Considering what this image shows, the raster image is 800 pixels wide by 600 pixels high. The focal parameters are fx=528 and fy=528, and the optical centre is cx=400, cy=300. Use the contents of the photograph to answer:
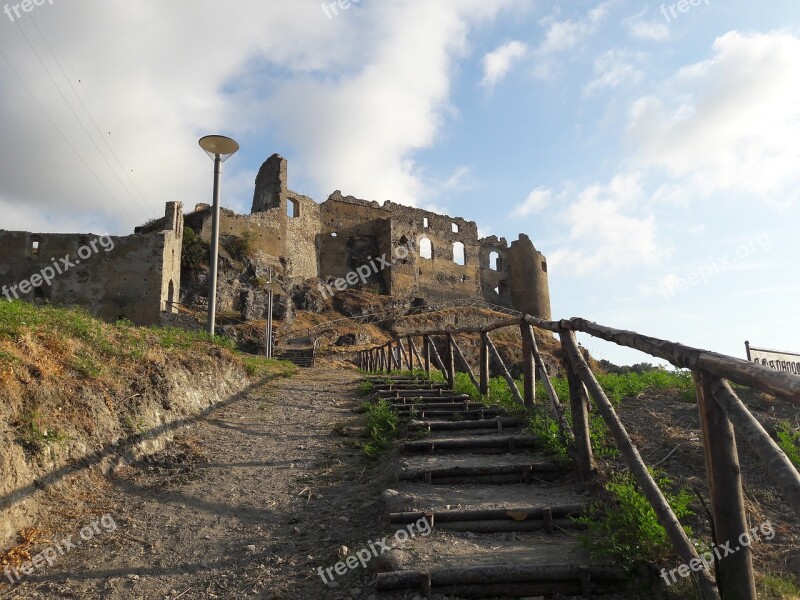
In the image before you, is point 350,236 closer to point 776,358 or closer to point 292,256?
point 292,256

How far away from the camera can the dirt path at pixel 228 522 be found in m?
3.19

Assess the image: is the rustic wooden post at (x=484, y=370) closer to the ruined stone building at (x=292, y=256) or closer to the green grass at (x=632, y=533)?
the green grass at (x=632, y=533)

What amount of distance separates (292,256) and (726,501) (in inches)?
1467

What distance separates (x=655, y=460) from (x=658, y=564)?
154 centimetres

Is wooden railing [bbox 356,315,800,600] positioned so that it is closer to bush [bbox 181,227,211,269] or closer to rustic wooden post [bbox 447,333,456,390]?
rustic wooden post [bbox 447,333,456,390]

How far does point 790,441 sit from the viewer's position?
13.9 ft

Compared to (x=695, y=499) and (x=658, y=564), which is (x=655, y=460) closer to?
(x=695, y=499)

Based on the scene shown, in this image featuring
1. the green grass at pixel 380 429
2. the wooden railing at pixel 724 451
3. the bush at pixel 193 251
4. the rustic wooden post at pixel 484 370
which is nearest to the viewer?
the wooden railing at pixel 724 451

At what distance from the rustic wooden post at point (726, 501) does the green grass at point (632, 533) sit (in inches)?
17.1

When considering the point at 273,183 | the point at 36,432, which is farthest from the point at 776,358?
the point at 273,183

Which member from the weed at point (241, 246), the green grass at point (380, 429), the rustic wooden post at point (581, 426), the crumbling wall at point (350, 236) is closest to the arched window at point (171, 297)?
the weed at point (241, 246)

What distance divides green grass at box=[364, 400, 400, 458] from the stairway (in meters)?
0.34

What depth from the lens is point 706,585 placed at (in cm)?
238

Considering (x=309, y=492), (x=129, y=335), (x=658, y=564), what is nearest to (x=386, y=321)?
(x=129, y=335)
